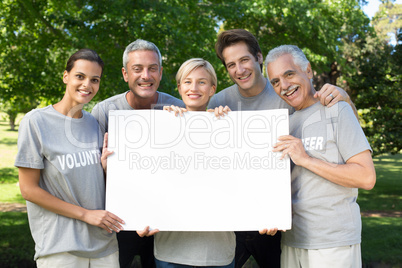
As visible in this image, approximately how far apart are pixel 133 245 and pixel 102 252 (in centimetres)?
92

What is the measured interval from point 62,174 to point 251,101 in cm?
172

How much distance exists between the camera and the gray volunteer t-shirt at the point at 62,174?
2.43m

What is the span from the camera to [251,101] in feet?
11.1

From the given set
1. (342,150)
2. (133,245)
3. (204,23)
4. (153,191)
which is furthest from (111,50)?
(342,150)

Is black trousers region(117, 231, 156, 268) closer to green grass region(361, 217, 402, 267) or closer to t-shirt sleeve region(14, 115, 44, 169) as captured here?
t-shirt sleeve region(14, 115, 44, 169)

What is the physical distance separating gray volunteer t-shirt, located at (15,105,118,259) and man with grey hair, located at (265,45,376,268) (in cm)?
132

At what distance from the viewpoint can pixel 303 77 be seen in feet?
9.11

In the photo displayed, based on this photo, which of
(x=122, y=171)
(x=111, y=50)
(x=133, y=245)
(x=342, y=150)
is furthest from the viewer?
(x=111, y=50)

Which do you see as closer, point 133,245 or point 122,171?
point 122,171

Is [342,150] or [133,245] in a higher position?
[342,150]

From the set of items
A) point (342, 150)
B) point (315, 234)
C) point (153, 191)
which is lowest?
point (315, 234)

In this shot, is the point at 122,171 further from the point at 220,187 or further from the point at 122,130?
the point at 220,187

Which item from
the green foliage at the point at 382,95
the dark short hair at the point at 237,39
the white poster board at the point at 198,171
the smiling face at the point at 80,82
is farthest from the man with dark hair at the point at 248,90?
the green foliage at the point at 382,95

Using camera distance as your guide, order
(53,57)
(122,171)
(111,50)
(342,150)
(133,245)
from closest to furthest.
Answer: (342,150), (122,171), (133,245), (111,50), (53,57)
